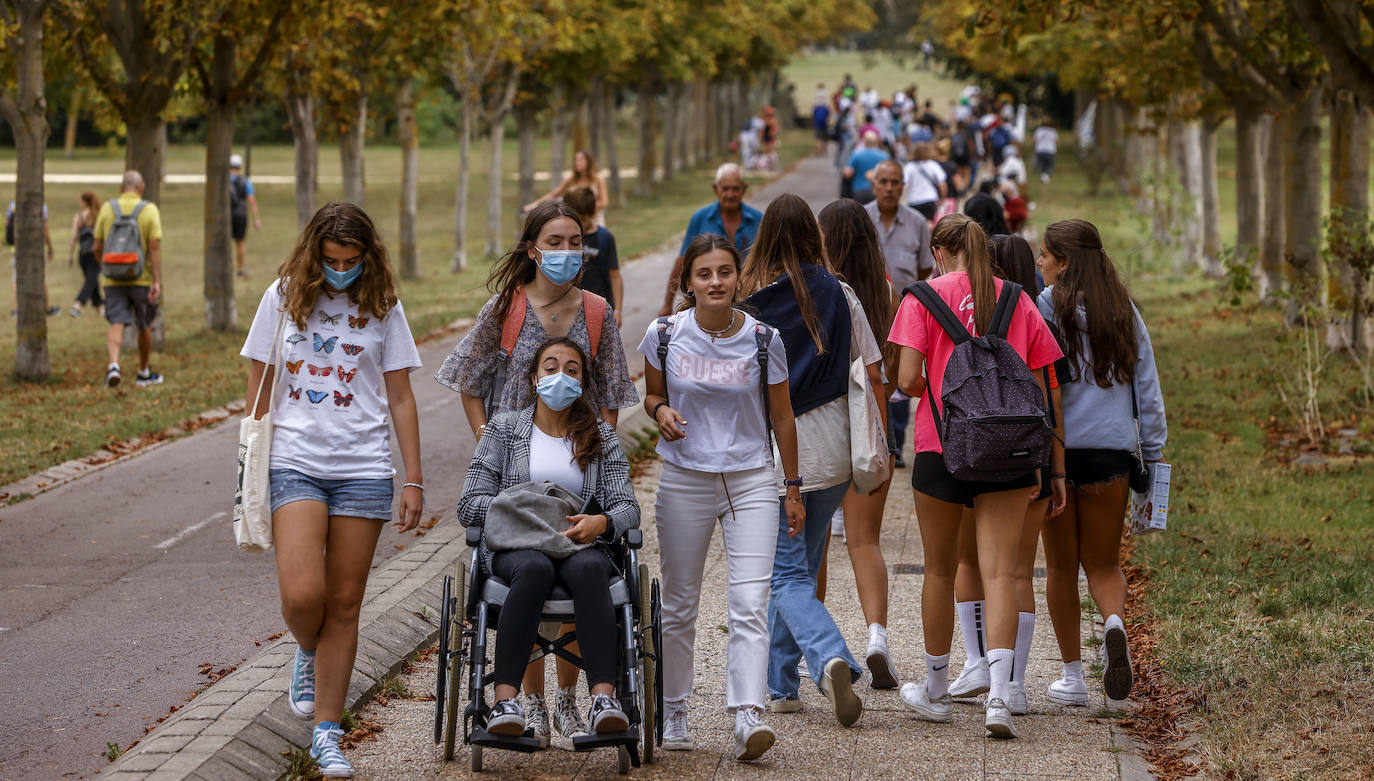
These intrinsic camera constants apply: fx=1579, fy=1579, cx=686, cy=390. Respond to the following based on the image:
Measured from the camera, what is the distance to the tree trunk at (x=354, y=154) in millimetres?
25172

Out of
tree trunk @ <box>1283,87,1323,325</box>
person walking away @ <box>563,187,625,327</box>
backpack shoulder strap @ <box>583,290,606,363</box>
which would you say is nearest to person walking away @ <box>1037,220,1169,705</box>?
backpack shoulder strap @ <box>583,290,606,363</box>

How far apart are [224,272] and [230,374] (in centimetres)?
386

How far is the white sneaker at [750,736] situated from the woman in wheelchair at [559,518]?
0.47 m

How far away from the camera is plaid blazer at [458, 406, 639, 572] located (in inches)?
206

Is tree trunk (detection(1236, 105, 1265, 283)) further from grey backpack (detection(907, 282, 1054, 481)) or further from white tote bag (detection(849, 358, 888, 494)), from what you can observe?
grey backpack (detection(907, 282, 1054, 481))

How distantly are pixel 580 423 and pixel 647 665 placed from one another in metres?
0.84

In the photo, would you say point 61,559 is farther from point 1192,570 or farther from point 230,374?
point 230,374

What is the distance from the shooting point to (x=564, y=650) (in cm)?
Answer: 538

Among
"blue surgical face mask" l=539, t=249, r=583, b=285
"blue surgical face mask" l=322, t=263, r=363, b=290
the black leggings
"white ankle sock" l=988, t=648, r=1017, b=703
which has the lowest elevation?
"white ankle sock" l=988, t=648, r=1017, b=703

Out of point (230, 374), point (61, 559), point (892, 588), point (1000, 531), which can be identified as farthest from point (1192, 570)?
point (230, 374)

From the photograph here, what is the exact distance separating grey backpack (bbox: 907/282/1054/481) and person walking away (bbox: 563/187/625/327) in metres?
Answer: 4.80

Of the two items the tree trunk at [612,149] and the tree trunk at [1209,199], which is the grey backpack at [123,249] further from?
the tree trunk at [612,149]

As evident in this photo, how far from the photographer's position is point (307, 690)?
220 inches

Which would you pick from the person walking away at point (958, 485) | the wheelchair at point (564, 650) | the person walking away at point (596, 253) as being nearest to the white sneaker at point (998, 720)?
the person walking away at point (958, 485)
